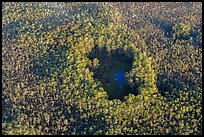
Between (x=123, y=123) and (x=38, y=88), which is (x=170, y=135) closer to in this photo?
(x=123, y=123)

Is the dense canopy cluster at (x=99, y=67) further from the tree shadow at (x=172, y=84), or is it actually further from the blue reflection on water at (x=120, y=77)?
the blue reflection on water at (x=120, y=77)

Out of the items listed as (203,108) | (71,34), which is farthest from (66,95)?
(203,108)

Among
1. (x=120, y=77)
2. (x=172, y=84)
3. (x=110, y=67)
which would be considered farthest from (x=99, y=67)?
(x=172, y=84)

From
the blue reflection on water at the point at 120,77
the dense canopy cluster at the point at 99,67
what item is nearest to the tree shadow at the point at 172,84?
the dense canopy cluster at the point at 99,67

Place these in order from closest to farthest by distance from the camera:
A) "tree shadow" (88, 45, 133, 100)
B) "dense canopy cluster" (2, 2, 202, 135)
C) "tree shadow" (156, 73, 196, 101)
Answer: "dense canopy cluster" (2, 2, 202, 135) → "tree shadow" (156, 73, 196, 101) → "tree shadow" (88, 45, 133, 100)

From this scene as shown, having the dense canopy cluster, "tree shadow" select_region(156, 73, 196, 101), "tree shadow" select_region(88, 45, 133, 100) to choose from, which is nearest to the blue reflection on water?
"tree shadow" select_region(88, 45, 133, 100)

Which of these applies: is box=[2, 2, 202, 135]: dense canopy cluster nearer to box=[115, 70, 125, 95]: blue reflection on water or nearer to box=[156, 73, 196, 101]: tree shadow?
box=[156, 73, 196, 101]: tree shadow

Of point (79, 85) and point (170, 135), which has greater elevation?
point (79, 85)
